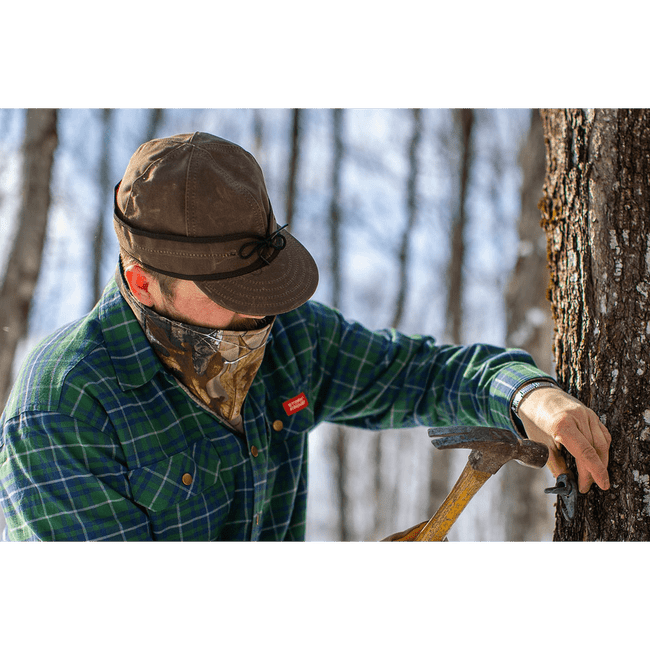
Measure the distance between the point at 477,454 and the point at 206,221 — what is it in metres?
1.10

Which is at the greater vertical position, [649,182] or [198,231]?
[649,182]

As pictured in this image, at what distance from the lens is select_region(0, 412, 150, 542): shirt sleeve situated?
1.59 meters

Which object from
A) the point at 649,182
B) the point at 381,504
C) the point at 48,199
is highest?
the point at 48,199

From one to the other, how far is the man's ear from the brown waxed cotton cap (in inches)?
2.3

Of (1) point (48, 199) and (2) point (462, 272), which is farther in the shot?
(2) point (462, 272)

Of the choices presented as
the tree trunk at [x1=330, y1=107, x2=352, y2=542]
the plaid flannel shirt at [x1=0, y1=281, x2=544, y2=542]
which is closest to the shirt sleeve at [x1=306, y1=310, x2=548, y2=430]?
the plaid flannel shirt at [x1=0, y1=281, x2=544, y2=542]

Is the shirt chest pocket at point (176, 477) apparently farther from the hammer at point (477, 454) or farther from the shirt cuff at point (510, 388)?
the shirt cuff at point (510, 388)

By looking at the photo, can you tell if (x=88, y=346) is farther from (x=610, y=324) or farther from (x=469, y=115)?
(x=469, y=115)

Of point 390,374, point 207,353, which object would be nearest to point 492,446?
point 390,374

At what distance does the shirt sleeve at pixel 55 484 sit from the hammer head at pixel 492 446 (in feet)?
3.38

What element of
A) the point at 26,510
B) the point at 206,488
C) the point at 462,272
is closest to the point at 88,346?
the point at 26,510

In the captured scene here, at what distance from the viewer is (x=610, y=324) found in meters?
1.76

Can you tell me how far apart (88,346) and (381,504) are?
7963mm

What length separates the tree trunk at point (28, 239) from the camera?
4.13 m
